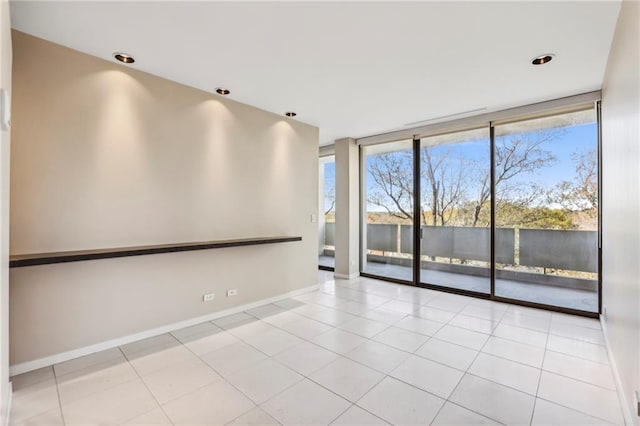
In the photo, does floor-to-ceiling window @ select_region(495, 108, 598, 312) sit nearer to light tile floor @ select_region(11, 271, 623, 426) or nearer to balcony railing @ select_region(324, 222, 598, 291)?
balcony railing @ select_region(324, 222, 598, 291)

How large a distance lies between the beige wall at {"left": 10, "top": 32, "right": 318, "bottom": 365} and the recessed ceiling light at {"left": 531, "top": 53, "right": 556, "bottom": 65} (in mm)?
3200

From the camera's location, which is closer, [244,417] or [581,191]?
[244,417]

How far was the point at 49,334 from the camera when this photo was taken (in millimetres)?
2574

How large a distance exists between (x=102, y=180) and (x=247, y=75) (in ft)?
5.85

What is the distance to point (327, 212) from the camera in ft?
23.3

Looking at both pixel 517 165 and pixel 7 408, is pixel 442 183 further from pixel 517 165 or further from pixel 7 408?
pixel 7 408

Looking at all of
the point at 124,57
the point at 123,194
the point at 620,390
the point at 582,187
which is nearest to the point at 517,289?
the point at 582,187

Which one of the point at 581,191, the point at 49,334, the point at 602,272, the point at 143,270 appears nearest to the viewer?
the point at 49,334

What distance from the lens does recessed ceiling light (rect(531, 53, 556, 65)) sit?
2.76 meters

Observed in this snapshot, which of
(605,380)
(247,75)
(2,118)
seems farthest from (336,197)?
(2,118)

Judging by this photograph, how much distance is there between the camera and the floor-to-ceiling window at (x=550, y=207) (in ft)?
12.5

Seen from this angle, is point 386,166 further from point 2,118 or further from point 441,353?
point 2,118

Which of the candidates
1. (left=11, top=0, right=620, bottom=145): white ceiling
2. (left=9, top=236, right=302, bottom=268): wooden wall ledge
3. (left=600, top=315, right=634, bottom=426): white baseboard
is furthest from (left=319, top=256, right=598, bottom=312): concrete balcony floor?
(left=9, top=236, right=302, bottom=268): wooden wall ledge

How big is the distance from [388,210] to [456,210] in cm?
125
